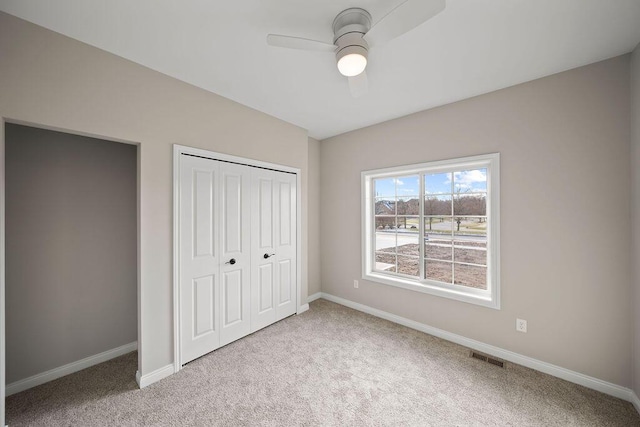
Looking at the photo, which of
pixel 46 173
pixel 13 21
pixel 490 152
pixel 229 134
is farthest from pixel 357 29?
pixel 46 173

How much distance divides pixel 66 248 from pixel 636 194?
15.3ft

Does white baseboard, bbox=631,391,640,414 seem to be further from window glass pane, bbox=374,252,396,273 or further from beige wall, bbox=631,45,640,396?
window glass pane, bbox=374,252,396,273

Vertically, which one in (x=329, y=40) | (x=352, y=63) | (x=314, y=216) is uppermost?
(x=329, y=40)

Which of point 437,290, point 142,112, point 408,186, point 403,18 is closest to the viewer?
point 403,18

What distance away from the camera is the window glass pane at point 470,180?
2630 mm

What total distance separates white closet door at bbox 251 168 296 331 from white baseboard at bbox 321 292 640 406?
50.4 inches

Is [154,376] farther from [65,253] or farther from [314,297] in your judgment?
[314,297]

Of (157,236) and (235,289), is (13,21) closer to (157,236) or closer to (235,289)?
(157,236)

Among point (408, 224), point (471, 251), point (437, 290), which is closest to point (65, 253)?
point (408, 224)

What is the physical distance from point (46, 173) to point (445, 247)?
4.01 metres

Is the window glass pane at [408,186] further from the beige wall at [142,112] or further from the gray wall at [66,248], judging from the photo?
the gray wall at [66,248]

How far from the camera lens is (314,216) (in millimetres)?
3986

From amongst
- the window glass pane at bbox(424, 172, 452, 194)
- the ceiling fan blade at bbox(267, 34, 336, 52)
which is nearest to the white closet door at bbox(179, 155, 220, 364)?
the ceiling fan blade at bbox(267, 34, 336, 52)

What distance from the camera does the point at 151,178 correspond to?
6.85 ft
